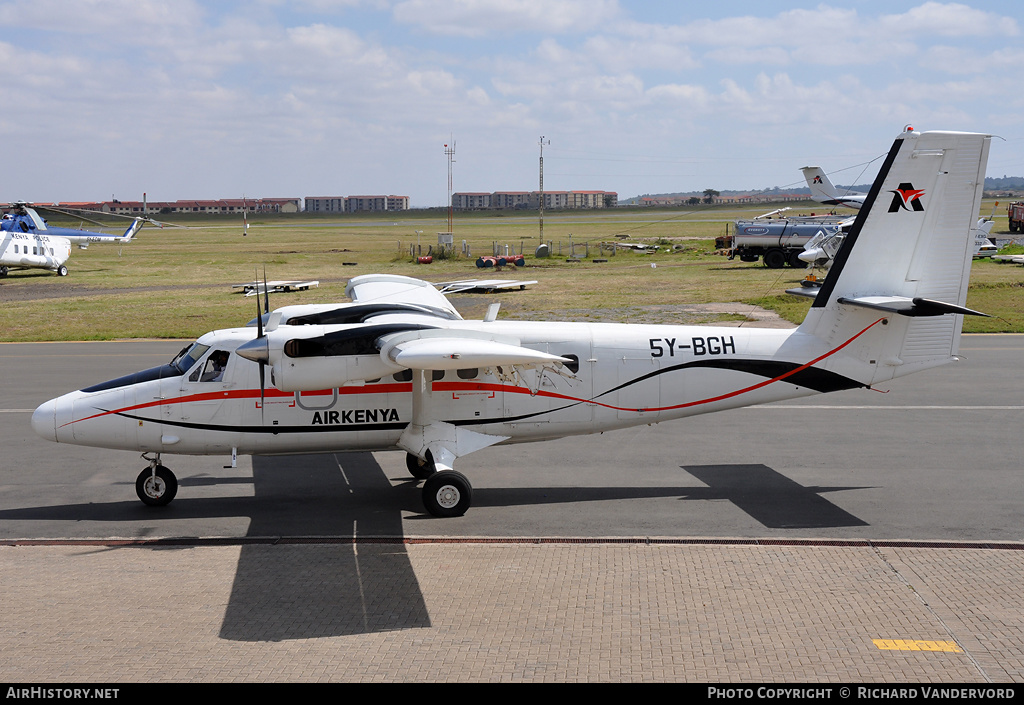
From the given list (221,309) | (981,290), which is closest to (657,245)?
(981,290)

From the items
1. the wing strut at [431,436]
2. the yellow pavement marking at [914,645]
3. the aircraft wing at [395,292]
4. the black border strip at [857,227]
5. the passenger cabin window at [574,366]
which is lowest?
the yellow pavement marking at [914,645]

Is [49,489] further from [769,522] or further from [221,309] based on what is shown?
[221,309]

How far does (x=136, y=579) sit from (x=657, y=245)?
268 feet

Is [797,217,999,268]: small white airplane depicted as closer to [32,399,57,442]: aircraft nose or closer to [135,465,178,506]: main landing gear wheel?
[135,465,178,506]: main landing gear wheel

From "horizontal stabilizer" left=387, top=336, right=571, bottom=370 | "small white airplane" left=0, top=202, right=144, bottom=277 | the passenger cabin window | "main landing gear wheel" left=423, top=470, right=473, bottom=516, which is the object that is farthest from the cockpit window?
"small white airplane" left=0, top=202, right=144, bottom=277

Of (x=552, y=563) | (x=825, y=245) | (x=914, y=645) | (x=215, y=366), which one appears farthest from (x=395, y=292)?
(x=825, y=245)

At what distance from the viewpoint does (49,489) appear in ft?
52.5

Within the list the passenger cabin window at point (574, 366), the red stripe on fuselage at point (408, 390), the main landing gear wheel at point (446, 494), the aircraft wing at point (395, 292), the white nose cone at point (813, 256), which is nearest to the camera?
the main landing gear wheel at point (446, 494)

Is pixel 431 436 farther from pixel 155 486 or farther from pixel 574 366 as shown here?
pixel 155 486

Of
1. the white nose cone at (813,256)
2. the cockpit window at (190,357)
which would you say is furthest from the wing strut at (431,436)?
the white nose cone at (813,256)

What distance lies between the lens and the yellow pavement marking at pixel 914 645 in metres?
9.48

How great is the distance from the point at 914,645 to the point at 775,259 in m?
56.7

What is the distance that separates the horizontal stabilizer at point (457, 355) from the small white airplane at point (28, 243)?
2176 inches

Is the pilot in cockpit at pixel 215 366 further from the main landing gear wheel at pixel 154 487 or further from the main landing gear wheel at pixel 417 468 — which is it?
the main landing gear wheel at pixel 417 468
